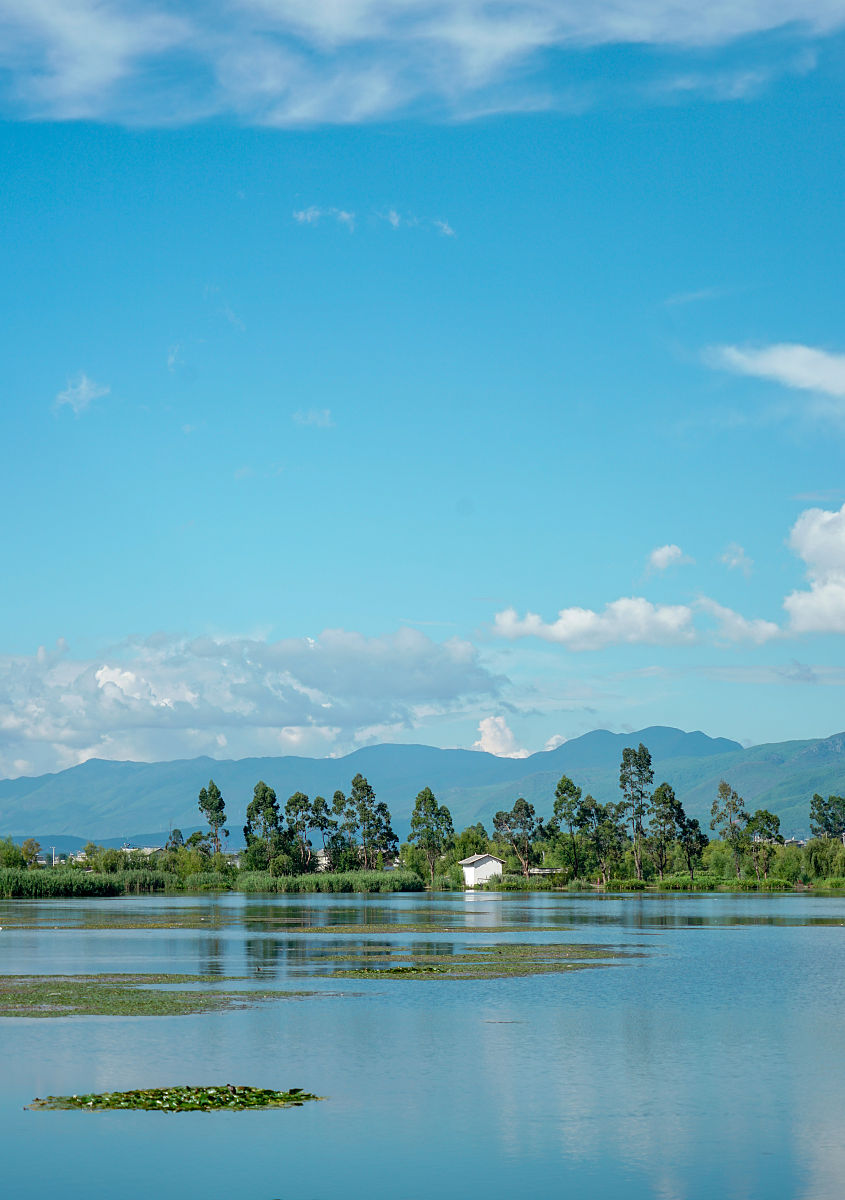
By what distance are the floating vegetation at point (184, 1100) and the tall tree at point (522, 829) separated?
163 meters

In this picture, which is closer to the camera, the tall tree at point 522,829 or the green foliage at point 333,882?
the green foliage at point 333,882

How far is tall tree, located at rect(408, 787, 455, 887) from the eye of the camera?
603ft

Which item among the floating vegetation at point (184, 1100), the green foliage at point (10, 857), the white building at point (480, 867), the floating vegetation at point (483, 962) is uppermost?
the floating vegetation at point (184, 1100)

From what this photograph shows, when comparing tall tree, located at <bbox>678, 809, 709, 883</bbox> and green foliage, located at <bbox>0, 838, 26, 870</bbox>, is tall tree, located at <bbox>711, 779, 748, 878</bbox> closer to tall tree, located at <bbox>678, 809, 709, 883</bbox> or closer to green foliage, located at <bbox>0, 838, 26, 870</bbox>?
tall tree, located at <bbox>678, 809, 709, 883</bbox>

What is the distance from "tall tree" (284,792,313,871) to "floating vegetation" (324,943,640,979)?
11676 cm

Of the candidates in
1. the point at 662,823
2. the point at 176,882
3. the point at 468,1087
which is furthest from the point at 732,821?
the point at 468,1087

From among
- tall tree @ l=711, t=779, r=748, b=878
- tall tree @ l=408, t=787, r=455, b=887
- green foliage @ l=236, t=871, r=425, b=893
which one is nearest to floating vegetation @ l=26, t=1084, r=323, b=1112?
green foliage @ l=236, t=871, r=425, b=893

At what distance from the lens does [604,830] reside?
164625 millimetres

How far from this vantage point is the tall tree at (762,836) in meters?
160

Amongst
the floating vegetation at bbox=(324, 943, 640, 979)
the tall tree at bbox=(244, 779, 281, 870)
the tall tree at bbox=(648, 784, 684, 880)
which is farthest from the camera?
the tall tree at bbox=(244, 779, 281, 870)

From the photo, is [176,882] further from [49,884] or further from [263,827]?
[49,884]

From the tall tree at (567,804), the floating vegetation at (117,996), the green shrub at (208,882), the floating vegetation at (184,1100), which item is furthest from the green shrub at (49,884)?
the floating vegetation at (184,1100)

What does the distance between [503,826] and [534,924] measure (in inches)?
4407

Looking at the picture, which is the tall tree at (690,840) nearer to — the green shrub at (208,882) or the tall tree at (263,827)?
the tall tree at (263,827)
